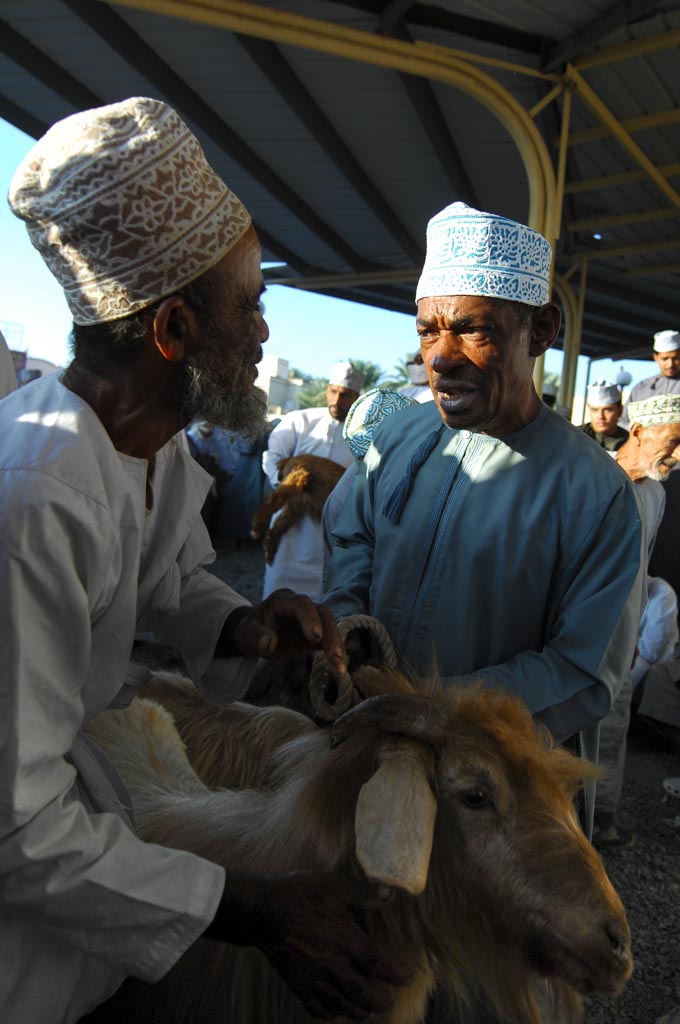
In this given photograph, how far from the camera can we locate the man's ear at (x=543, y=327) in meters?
2.60

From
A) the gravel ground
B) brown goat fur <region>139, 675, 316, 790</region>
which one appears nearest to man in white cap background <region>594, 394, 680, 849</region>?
the gravel ground

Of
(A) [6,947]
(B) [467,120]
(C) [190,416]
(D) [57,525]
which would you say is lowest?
(A) [6,947]

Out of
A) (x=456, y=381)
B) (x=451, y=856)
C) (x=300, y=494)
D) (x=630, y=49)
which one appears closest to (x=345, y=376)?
(x=300, y=494)

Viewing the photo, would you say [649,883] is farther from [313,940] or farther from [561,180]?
[561,180]

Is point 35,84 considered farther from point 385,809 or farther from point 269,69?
point 385,809

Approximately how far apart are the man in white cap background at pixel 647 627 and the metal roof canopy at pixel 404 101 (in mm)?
1607

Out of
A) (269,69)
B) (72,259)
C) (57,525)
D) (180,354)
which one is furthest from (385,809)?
(269,69)

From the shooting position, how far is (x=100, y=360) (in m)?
1.79

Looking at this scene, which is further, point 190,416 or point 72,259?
point 190,416

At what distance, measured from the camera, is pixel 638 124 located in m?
6.67

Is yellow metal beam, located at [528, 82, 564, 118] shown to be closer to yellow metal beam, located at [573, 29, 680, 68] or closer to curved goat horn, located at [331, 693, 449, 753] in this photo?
yellow metal beam, located at [573, 29, 680, 68]

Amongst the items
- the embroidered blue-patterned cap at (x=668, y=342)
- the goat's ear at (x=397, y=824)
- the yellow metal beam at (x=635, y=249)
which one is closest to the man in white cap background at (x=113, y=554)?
the goat's ear at (x=397, y=824)

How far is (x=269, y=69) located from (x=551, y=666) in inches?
242

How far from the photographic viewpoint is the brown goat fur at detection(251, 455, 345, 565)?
257 inches
